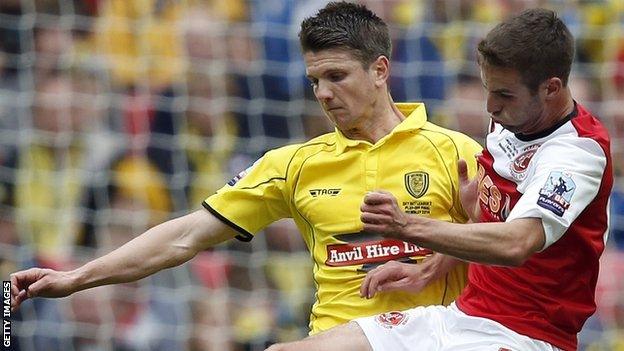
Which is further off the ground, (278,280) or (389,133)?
(389,133)

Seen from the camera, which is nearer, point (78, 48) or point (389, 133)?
point (389, 133)

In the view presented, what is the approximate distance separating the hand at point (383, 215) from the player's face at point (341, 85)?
89 cm

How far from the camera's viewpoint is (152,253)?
419 cm

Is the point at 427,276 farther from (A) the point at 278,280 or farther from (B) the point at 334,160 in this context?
(A) the point at 278,280

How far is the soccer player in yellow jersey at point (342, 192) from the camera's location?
407cm

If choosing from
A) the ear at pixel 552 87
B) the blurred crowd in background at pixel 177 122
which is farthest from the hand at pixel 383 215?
the blurred crowd in background at pixel 177 122

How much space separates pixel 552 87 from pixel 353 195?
847 millimetres

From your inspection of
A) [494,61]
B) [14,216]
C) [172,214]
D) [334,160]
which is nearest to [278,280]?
[172,214]

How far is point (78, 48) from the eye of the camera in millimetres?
6898

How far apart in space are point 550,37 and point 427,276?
2.95 feet

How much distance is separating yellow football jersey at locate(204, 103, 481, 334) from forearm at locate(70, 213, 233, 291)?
86mm

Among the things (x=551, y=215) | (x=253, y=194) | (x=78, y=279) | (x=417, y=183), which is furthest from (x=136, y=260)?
(x=551, y=215)

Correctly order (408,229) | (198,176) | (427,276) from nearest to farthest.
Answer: (408,229) < (427,276) < (198,176)

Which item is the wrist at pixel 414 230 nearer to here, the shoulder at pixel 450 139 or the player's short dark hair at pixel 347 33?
the shoulder at pixel 450 139
